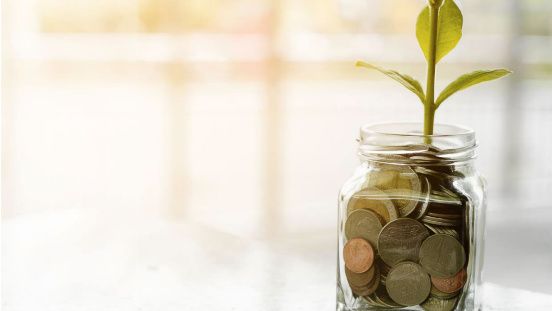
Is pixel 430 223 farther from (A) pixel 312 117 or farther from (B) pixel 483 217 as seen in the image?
(A) pixel 312 117

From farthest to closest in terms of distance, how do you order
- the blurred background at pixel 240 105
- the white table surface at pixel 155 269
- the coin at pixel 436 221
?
the blurred background at pixel 240 105 < the white table surface at pixel 155 269 < the coin at pixel 436 221

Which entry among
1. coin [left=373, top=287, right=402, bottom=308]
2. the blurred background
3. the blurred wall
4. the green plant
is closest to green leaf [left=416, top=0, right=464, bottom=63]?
the green plant

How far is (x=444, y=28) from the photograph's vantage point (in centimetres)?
74

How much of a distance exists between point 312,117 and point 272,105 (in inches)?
24.0

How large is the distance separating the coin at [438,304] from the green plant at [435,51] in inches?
6.1

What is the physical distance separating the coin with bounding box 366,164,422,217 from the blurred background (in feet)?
6.30

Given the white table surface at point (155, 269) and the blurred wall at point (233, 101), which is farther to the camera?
the blurred wall at point (233, 101)

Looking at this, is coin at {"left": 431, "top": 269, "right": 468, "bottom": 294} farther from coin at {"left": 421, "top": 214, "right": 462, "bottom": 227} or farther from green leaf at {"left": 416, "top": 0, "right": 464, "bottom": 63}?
green leaf at {"left": 416, "top": 0, "right": 464, "bottom": 63}

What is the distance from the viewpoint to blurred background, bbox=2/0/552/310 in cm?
294

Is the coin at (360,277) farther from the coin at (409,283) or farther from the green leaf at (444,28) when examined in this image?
the green leaf at (444,28)

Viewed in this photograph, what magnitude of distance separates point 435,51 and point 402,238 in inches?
7.4

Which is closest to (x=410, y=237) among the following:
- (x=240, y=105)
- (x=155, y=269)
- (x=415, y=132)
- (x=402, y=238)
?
(x=402, y=238)

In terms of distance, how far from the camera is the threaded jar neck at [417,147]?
2.25ft

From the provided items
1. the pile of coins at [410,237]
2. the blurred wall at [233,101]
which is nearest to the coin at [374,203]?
the pile of coins at [410,237]
